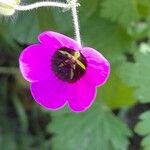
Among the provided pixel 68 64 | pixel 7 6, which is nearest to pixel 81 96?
pixel 68 64

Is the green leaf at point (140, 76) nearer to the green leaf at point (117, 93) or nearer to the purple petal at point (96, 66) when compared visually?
the green leaf at point (117, 93)

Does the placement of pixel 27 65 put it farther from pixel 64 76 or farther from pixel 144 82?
pixel 144 82

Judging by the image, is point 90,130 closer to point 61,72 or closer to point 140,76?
point 140,76

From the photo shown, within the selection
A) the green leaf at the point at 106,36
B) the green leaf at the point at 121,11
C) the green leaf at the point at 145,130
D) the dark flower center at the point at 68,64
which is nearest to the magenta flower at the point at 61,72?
the dark flower center at the point at 68,64

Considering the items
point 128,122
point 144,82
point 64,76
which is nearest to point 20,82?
point 128,122

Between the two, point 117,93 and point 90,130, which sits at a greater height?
point 117,93

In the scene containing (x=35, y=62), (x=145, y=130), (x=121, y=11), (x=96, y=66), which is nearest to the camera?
(x=96, y=66)

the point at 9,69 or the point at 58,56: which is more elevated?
the point at 58,56
